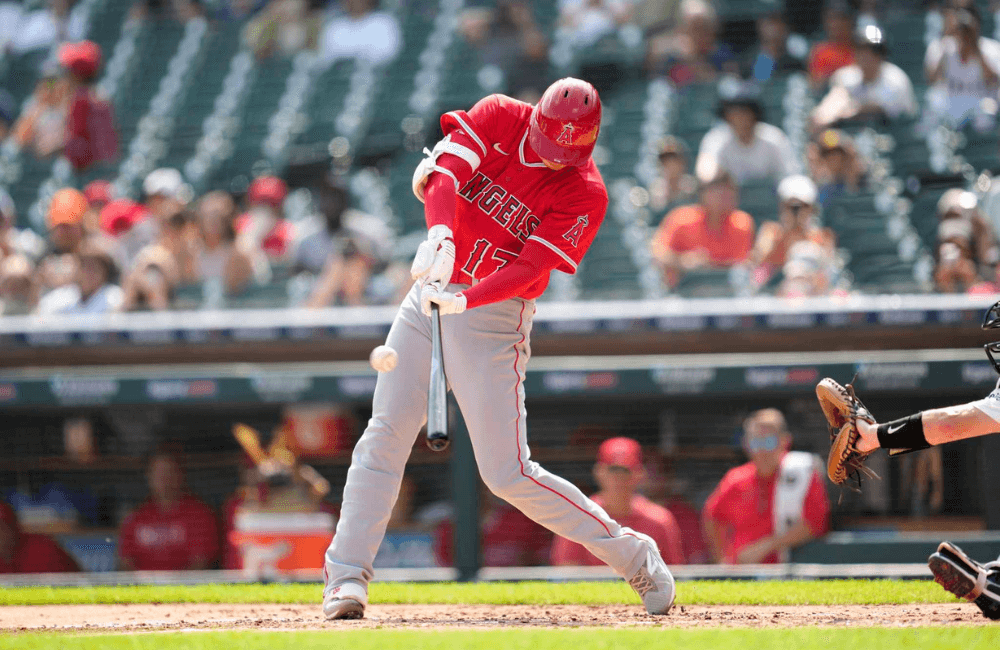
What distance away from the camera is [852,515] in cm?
519

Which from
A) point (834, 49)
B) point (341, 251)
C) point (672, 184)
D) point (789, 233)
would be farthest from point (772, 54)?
point (341, 251)

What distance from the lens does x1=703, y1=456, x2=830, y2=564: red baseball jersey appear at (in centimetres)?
500

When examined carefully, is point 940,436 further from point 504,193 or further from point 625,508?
point 625,508

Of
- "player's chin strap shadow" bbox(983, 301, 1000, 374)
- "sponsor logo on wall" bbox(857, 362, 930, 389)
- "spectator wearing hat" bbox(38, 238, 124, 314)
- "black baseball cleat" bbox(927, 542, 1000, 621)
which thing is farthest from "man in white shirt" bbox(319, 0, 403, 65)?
"black baseball cleat" bbox(927, 542, 1000, 621)

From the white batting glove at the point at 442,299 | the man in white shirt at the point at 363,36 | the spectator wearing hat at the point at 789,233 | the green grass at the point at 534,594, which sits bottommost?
the green grass at the point at 534,594

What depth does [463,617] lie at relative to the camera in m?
3.55

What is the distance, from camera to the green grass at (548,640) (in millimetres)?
2676

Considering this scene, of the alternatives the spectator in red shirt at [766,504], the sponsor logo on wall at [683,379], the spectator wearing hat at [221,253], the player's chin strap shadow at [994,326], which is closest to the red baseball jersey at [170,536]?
the spectator wearing hat at [221,253]

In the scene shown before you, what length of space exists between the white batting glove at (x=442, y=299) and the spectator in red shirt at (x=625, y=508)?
2.12 meters

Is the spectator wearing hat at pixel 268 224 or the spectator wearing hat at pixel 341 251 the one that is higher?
the spectator wearing hat at pixel 268 224

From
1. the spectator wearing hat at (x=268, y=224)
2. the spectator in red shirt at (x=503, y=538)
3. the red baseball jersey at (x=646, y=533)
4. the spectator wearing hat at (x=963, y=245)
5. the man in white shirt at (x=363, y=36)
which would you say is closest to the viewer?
the red baseball jersey at (x=646, y=533)

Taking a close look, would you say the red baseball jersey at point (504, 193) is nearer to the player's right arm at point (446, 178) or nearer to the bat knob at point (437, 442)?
the player's right arm at point (446, 178)

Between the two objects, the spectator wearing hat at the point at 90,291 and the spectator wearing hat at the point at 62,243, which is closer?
the spectator wearing hat at the point at 90,291

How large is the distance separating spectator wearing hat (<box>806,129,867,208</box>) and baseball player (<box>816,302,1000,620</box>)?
12.0 ft
